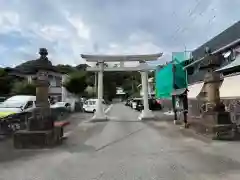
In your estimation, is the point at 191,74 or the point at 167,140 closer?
the point at 167,140

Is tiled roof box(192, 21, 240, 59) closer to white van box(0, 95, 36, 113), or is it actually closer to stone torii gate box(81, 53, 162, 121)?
stone torii gate box(81, 53, 162, 121)

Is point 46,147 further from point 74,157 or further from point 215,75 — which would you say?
point 215,75

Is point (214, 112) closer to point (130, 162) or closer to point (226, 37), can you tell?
point (130, 162)

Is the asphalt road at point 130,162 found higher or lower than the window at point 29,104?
lower

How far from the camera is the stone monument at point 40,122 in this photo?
1112cm

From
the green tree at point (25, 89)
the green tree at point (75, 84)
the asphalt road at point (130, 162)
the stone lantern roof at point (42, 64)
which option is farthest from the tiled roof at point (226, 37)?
the green tree at point (75, 84)

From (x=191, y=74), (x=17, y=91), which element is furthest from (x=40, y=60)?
(x=17, y=91)

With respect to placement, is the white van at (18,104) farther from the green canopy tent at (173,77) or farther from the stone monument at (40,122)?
the green canopy tent at (173,77)

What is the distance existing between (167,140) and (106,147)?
2896mm

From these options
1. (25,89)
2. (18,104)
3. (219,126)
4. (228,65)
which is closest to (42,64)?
(18,104)

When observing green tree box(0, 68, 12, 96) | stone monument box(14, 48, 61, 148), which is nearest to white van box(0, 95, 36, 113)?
stone monument box(14, 48, 61, 148)

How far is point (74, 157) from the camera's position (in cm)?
930

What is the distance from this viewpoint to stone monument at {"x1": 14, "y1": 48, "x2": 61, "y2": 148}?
11.1 m

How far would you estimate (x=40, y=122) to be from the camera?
38.0ft
